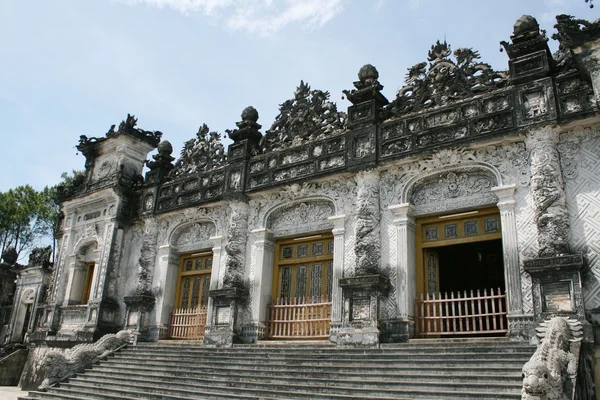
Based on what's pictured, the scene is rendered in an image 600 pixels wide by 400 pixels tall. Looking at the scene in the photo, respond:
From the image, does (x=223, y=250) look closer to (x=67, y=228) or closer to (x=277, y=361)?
(x=277, y=361)

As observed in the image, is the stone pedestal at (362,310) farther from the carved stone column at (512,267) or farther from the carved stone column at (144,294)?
the carved stone column at (144,294)

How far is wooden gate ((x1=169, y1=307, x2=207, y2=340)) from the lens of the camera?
13.5 m

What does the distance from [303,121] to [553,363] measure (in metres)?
8.49

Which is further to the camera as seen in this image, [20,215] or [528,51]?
[20,215]

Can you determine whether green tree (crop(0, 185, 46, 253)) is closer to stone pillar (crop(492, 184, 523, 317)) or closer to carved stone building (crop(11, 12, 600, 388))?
carved stone building (crop(11, 12, 600, 388))

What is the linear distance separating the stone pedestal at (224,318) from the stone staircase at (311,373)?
0.39m

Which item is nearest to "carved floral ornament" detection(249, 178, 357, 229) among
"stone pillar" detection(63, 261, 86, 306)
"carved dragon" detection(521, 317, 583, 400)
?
"carved dragon" detection(521, 317, 583, 400)

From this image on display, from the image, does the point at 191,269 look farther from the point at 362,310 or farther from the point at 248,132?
the point at 362,310

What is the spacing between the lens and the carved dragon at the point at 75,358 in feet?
38.5

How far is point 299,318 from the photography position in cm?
1173

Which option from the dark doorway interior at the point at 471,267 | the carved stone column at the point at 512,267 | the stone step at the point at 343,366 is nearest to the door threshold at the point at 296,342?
the stone step at the point at 343,366

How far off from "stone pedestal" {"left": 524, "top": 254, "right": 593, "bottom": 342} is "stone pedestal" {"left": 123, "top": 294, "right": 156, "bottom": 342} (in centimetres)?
978

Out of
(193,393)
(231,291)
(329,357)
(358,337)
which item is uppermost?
(231,291)

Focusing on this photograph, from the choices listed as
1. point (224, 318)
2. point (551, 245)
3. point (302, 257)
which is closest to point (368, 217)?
point (302, 257)
